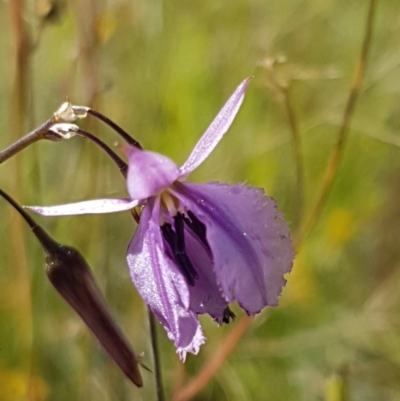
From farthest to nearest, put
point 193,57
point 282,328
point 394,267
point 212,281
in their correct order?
1. point 193,57
2. point 394,267
3. point 282,328
4. point 212,281

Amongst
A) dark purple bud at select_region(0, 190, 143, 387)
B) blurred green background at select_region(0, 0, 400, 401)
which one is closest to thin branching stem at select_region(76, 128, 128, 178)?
dark purple bud at select_region(0, 190, 143, 387)

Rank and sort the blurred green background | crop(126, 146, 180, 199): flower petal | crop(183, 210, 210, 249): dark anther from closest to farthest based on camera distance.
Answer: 1. crop(126, 146, 180, 199): flower petal
2. crop(183, 210, 210, 249): dark anther
3. the blurred green background

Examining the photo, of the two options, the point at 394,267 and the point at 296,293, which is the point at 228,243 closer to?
the point at 296,293

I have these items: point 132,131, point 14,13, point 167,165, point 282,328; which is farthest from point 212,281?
point 132,131

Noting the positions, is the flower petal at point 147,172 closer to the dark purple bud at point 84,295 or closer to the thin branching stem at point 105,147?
the thin branching stem at point 105,147

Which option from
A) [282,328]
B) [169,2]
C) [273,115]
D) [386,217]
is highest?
[169,2]

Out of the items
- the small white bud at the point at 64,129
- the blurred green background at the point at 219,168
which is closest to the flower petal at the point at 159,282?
the small white bud at the point at 64,129

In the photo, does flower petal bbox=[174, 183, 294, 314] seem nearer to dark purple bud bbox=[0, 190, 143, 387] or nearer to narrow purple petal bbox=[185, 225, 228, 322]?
narrow purple petal bbox=[185, 225, 228, 322]
